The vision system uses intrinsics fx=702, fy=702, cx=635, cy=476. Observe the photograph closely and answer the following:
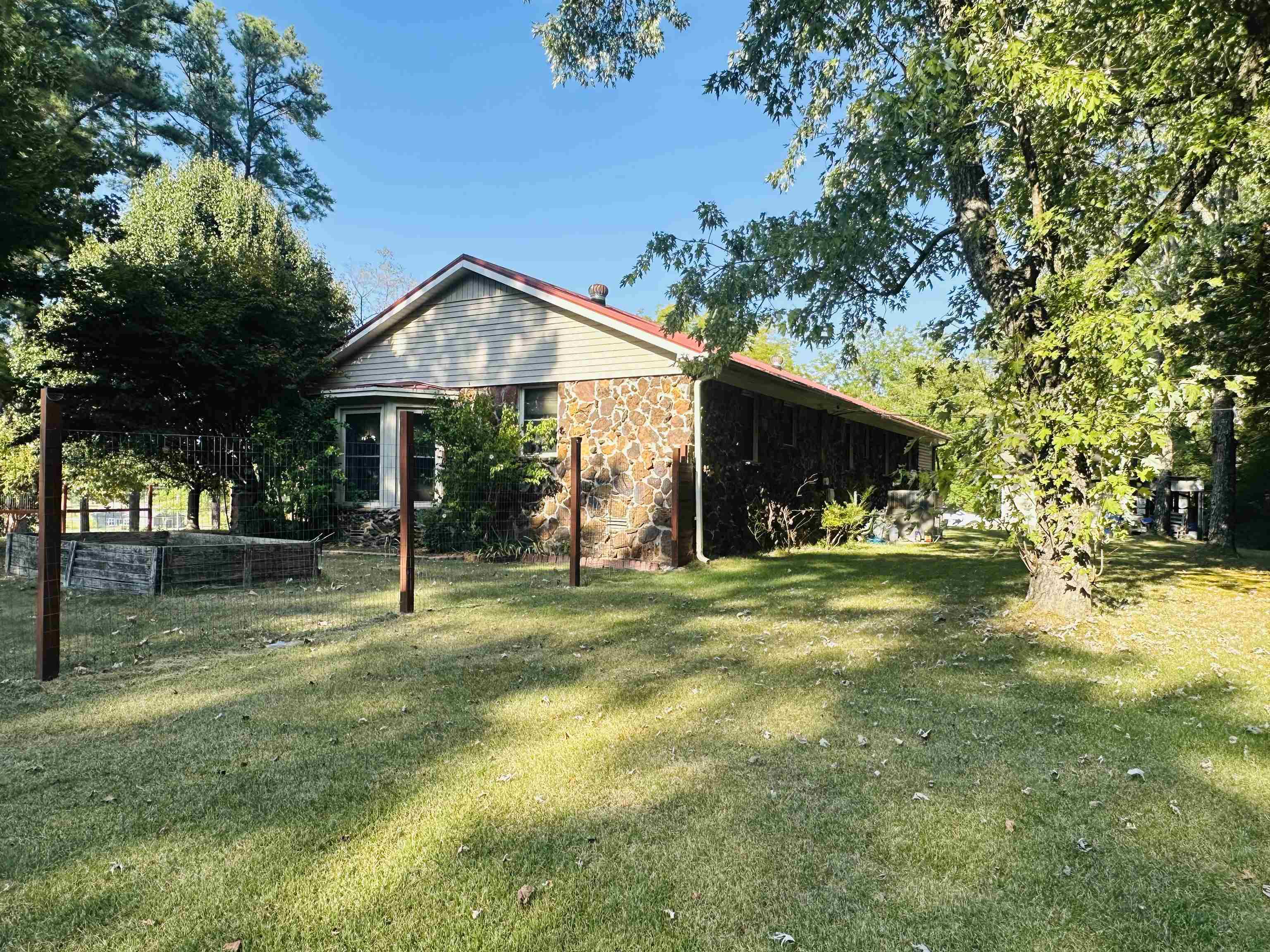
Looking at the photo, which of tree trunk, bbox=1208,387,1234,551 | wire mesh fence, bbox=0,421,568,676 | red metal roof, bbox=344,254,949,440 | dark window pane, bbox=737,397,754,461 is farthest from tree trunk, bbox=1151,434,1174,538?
wire mesh fence, bbox=0,421,568,676

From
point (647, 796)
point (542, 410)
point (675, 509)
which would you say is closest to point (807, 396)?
point (675, 509)

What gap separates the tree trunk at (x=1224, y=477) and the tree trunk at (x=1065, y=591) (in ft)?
31.1

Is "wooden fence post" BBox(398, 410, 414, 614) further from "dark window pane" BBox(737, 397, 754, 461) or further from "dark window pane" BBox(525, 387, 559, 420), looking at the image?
"dark window pane" BBox(737, 397, 754, 461)

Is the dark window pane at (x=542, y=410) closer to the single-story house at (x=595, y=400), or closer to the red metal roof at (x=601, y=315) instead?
the single-story house at (x=595, y=400)

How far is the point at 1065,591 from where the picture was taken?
6598 mm

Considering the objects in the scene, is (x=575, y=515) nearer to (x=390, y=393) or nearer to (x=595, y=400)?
(x=595, y=400)

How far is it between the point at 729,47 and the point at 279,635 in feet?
31.6

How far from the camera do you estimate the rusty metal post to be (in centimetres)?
1056

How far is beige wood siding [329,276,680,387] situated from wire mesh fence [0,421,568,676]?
5.27 feet

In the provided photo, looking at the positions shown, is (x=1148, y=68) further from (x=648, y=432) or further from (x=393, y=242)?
(x=393, y=242)

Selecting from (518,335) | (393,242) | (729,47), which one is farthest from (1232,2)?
(393,242)

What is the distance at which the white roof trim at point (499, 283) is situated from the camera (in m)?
10.9

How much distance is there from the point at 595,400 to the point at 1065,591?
7.36m

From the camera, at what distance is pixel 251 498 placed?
42.8 feet
